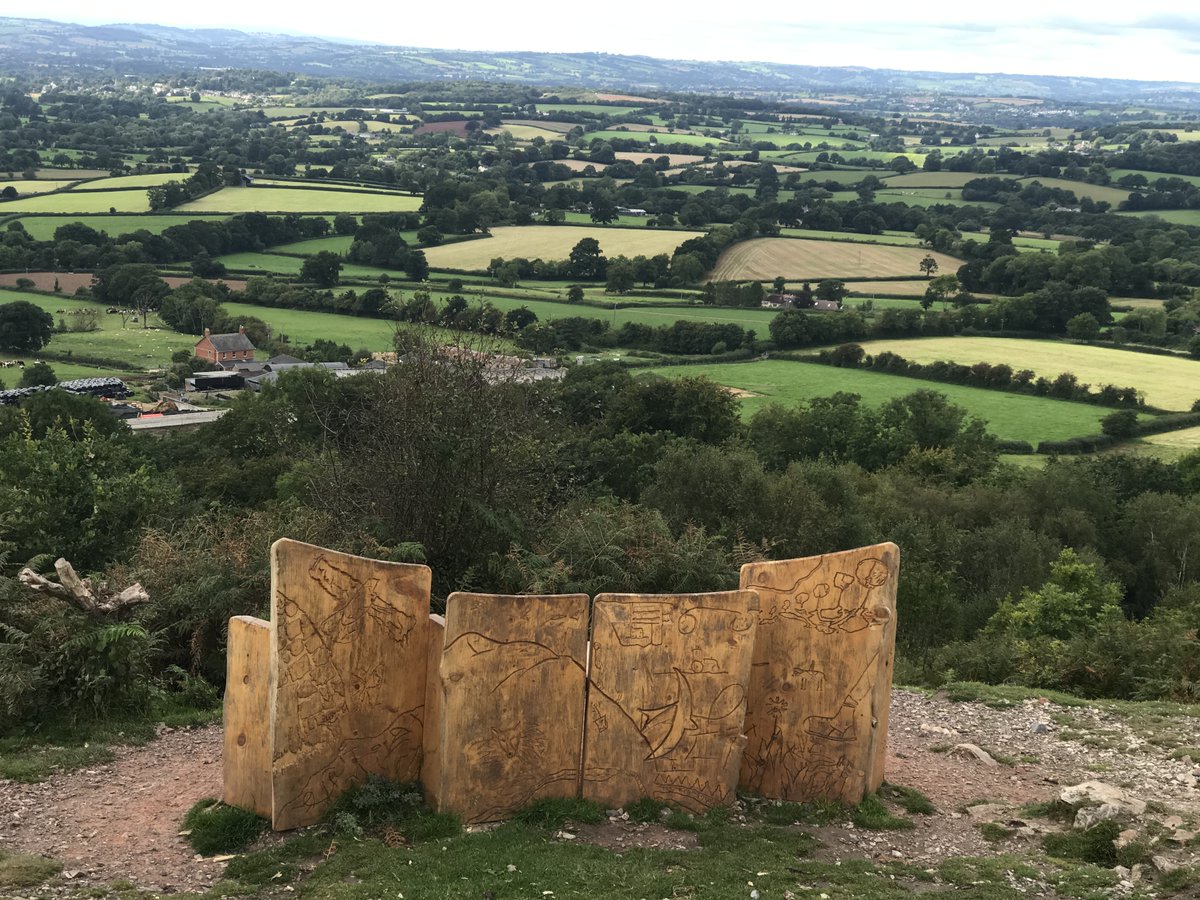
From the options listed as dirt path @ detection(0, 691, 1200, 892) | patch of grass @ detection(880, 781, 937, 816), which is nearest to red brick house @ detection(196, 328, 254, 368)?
dirt path @ detection(0, 691, 1200, 892)

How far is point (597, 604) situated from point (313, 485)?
31.7 feet

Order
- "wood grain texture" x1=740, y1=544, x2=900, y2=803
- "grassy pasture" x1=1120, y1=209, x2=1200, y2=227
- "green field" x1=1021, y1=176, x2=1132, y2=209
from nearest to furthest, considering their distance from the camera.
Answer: "wood grain texture" x1=740, y1=544, x2=900, y2=803 → "grassy pasture" x1=1120, y1=209, x2=1200, y2=227 → "green field" x1=1021, y1=176, x2=1132, y2=209

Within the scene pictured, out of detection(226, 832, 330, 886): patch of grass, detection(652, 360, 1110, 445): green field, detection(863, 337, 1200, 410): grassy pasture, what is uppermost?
detection(226, 832, 330, 886): patch of grass

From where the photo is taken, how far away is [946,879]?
12.4 m

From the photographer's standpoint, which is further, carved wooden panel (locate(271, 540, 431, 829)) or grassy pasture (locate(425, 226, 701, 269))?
grassy pasture (locate(425, 226, 701, 269))

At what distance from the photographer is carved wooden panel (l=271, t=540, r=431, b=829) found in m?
13.1

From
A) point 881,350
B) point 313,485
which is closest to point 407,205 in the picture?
point 881,350

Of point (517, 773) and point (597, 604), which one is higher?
point (597, 604)

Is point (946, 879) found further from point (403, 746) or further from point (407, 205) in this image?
point (407, 205)

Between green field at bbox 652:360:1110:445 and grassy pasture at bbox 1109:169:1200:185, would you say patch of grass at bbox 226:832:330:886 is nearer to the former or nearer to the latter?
green field at bbox 652:360:1110:445

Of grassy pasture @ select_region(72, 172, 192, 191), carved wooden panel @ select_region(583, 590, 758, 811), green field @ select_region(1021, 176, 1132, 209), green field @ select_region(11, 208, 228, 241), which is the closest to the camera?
carved wooden panel @ select_region(583, 590, 758, 811)

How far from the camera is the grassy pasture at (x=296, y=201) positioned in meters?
127

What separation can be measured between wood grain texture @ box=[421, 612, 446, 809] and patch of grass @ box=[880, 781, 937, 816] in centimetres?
520

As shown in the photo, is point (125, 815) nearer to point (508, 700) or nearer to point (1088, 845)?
point (508, 700)
